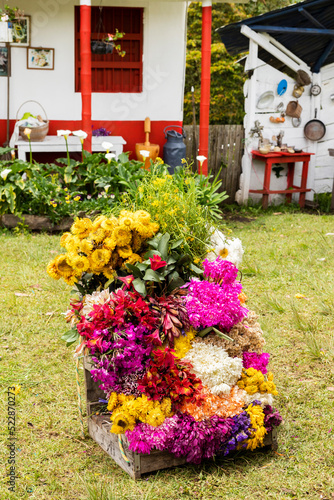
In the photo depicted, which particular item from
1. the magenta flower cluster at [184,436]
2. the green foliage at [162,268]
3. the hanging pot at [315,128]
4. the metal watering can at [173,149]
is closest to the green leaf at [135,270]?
the green foliage at [162,268]

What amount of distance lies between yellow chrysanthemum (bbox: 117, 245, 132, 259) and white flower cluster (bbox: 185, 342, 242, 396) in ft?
A: 1.96

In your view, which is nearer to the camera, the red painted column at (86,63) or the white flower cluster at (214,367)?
the white flower cluster at (214,367)

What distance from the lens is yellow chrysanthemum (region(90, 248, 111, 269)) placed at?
3162 mm

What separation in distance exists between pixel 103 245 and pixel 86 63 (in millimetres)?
5885

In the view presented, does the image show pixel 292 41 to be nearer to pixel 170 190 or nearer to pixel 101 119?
pixel 101 119

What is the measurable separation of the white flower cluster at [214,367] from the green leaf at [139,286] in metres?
0.40

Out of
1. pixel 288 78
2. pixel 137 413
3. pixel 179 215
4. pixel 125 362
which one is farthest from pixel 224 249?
pixel 288 78

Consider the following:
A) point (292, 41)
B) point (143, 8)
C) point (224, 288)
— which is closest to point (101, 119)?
point (143, 8)

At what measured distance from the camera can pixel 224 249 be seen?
3607mm

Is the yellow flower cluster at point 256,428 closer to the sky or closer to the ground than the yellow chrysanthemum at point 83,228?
closer to the ground

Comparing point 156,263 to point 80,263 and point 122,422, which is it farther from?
point 122,422

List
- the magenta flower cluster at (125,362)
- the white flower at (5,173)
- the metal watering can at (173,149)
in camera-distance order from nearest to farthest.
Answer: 1. the magenta flower cluster at (125,362)
2. the white flower at (5,173)
3. the metal watering can at (173,149)

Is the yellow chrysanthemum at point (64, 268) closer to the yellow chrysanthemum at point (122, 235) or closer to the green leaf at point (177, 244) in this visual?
the yellow chrysanthemum at point (122, 235)

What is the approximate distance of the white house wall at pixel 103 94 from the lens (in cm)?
957
